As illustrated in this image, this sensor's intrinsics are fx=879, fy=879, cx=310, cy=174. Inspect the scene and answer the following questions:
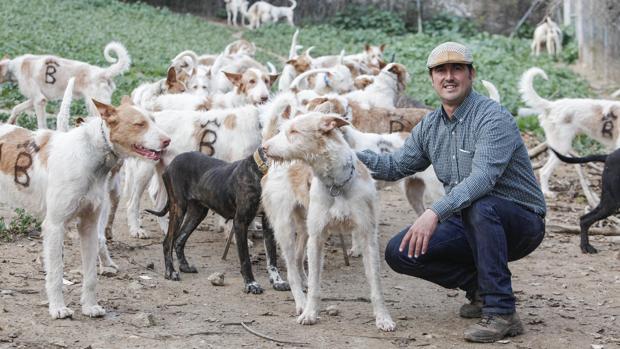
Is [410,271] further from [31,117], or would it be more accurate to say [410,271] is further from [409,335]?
[31,117]

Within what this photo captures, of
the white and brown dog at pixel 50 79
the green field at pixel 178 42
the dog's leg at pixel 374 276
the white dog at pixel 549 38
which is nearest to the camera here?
the dog's leg at pixel 374 276

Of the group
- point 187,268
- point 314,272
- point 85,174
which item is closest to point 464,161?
point 314,272

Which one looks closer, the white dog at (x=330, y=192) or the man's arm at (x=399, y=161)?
the white dog at (x=330, y=192)

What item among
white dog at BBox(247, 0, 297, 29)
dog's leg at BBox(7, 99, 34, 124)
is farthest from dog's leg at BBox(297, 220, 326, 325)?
white dog at BBox(247, 0, 297, 29)

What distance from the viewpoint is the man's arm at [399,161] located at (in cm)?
537

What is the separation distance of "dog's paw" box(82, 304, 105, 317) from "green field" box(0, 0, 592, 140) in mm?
5985

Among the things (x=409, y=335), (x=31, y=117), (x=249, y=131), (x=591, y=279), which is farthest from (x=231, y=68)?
(x=409, y=335)

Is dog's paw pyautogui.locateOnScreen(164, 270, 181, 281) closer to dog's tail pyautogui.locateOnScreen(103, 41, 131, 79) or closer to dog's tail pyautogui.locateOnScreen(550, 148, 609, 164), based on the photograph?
dog's tail pyautogui.locateOnScreen(550, 148, 609, 164)

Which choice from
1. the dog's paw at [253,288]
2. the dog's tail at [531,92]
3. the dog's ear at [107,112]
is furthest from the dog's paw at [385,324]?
the dog's tail at [531,92]

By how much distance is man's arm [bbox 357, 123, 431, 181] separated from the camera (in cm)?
537

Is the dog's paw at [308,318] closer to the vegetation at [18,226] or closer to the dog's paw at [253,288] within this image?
the dog's paw at [253,288]

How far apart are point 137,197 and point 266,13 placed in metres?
20.6

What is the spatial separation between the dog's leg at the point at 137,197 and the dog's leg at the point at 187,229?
104 cm

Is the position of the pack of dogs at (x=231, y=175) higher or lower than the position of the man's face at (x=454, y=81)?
lower
